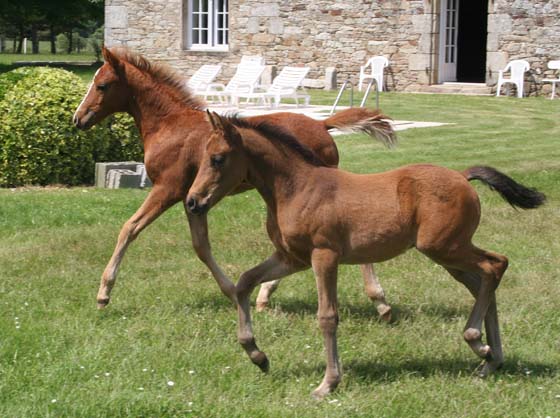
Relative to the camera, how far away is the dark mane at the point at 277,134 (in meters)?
6.09

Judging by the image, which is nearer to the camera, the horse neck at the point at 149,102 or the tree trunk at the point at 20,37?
the horse neck at the point at 149,102

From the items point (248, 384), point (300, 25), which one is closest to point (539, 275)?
point (248, 384)

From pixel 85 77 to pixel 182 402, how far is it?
24649 millimetres

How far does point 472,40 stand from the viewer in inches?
1194

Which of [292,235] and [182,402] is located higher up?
[292,235]

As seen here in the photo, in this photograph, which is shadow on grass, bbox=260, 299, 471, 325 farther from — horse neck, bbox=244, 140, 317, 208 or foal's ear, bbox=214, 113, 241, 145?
foal's ear, bbox=214, 113, 241, 145

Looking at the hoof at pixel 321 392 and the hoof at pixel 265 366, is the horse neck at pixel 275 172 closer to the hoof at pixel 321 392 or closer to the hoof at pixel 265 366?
the hoof at pixel 265 366

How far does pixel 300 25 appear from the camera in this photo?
27375 mm

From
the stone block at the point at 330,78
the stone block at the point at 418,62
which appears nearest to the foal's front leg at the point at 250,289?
the stone block at the point at 418,62

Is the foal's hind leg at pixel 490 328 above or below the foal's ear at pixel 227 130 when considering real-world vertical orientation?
below

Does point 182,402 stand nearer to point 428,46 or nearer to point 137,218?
point 137,218

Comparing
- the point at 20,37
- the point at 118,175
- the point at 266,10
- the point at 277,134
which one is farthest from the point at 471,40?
the point at 20,37

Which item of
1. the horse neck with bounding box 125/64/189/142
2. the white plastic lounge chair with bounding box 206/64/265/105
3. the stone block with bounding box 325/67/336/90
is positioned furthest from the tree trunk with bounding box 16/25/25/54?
the horse neck with bounding box 125/64/189/142

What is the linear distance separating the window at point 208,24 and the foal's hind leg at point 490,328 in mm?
23275
